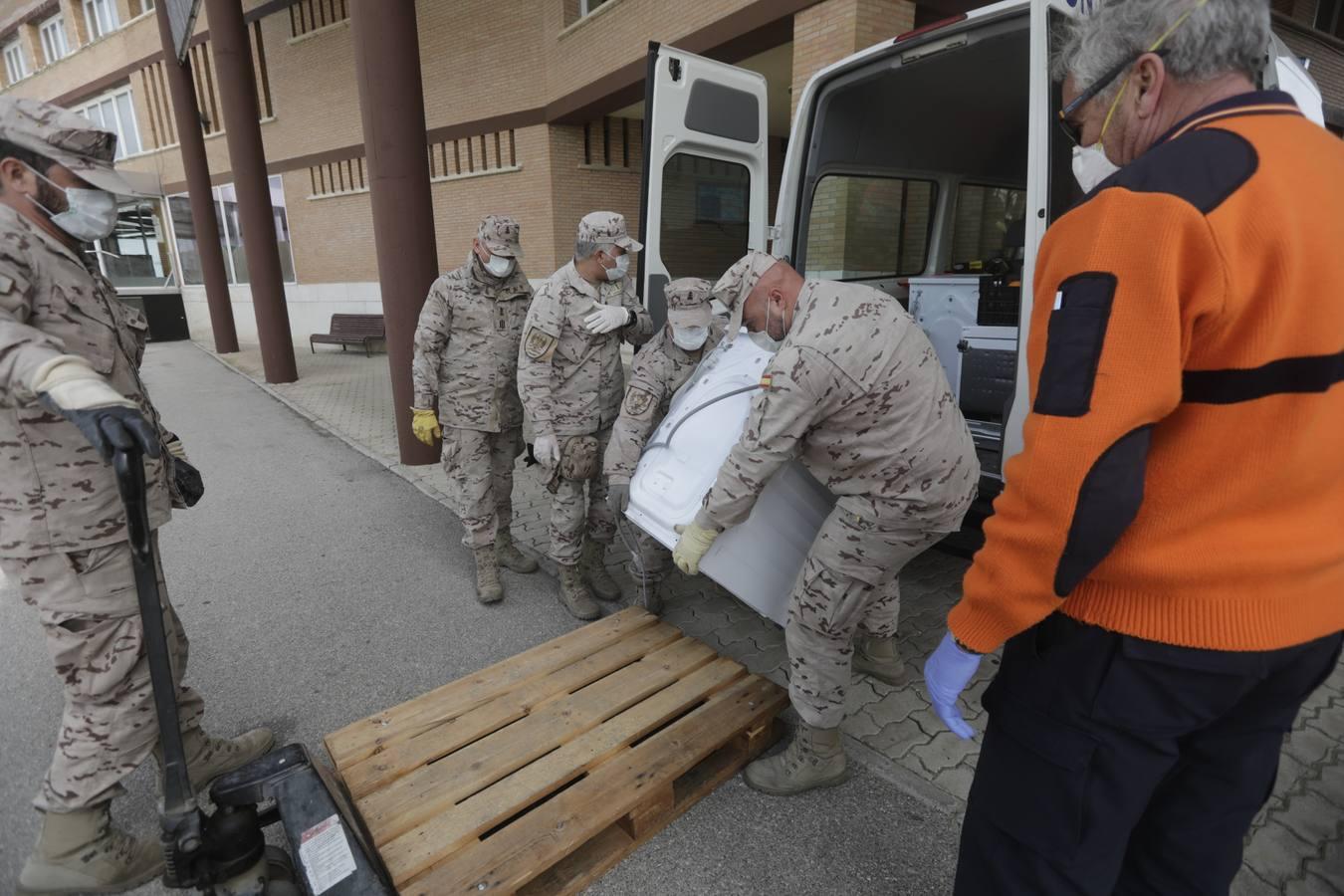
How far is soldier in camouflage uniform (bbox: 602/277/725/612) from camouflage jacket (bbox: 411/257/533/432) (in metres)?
0.85

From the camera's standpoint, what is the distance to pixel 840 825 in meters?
2.12

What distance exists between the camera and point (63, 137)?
170 centimetres

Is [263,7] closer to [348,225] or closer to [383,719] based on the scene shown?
[348,225]

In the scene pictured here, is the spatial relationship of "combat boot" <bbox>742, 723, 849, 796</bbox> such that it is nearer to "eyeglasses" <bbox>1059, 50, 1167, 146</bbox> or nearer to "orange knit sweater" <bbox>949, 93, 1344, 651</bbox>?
"orange knit sweater" <bbox>949, 93, 1344, 651</bbox>

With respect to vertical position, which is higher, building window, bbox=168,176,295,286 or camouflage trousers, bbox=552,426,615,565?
building window, bbox=168,176,295,286

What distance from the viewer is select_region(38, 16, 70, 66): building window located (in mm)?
22480

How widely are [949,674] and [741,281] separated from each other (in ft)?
4.25

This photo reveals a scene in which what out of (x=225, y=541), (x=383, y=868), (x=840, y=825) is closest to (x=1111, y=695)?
(x=840, y=825)

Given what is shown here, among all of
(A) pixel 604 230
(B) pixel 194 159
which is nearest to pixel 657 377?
(A) pixel 604 230

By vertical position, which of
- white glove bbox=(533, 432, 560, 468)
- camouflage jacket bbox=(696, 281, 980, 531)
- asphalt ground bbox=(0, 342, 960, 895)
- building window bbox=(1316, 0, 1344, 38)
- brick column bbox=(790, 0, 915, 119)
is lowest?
asphalt ground bbox=(0, 342, 960, 895)

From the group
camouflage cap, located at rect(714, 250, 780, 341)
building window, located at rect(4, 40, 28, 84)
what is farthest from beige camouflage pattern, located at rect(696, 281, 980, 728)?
building window, located at rect(4, 40, 28, 84)

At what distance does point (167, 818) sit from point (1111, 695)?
2028 mm

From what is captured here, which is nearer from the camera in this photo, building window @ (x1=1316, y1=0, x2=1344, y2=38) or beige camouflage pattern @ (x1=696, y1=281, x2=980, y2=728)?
beige camouflage pattern @ (x1=696, y1=281, x2=980, y2=728)

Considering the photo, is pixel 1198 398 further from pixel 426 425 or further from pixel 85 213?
pixel 426 425
